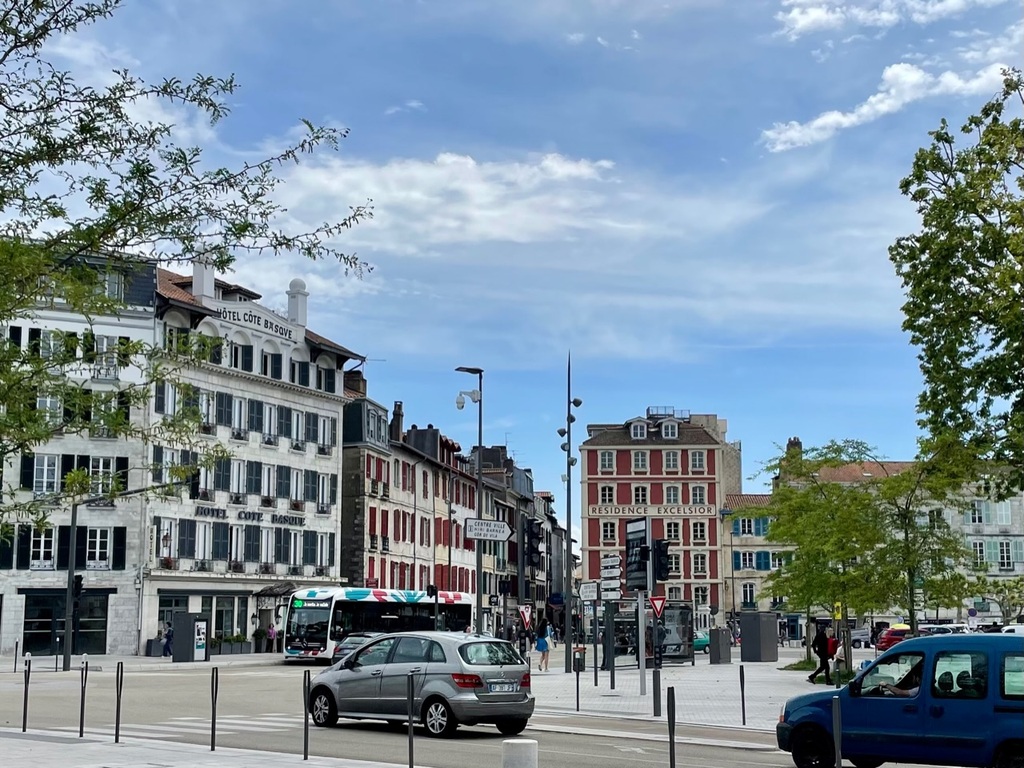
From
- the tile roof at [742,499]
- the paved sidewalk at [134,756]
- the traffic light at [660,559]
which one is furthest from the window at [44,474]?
the tile roof at [742,499]

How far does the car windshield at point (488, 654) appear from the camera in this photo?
20.1 m

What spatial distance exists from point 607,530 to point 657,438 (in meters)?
8.07

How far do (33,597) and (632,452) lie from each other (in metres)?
55.4

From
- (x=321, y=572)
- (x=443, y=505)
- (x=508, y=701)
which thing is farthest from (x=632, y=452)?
(x=508, y=701)

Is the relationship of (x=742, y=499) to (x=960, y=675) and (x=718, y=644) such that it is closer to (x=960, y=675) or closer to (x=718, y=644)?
(x=718, y=644)

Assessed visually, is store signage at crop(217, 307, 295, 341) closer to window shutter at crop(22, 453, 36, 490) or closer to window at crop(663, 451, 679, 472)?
window shutter at crop(22, 453, 36, 490)

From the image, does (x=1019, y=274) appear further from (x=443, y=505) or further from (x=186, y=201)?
(x=443, y=505)

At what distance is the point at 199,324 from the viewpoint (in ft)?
207

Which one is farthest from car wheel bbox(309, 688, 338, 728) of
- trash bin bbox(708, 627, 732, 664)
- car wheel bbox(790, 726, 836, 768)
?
trash bin bbox(708, 627, 732, 664)

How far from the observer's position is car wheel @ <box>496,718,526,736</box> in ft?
66.9

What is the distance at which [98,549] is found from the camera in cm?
5738

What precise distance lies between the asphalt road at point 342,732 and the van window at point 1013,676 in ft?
11.0

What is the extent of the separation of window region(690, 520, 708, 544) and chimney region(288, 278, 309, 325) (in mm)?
42514

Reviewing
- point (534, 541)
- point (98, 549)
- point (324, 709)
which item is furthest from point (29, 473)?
point (534, 541)
